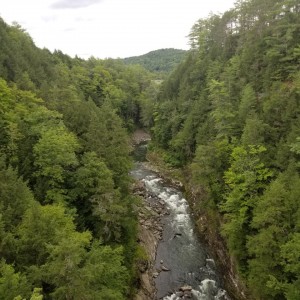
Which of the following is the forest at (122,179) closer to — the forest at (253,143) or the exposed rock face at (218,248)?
the forest at (253,143)

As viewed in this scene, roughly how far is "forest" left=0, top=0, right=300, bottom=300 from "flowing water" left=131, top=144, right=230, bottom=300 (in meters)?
2.90

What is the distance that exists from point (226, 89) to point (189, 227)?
70.3ft

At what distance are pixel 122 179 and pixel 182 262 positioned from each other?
11.0 metres

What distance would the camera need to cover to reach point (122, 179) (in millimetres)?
35469

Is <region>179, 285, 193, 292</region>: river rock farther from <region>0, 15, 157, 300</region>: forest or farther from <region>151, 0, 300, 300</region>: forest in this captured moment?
<region>151, 0, 300, 300</region>: forest

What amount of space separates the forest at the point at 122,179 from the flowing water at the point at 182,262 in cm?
290

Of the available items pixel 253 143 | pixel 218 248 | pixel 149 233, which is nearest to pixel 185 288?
pixel 218 248

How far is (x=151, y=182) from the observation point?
56.4 meters


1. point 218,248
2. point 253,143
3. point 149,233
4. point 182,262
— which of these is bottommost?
point 182,262

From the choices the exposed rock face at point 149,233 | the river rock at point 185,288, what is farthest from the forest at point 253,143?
the exposed rock face at point 149,233

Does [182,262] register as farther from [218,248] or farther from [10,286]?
[10,286]

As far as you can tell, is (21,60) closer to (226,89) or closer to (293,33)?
(226,89)

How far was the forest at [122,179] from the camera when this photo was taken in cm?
1994

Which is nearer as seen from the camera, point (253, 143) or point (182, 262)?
point (253, 143)
